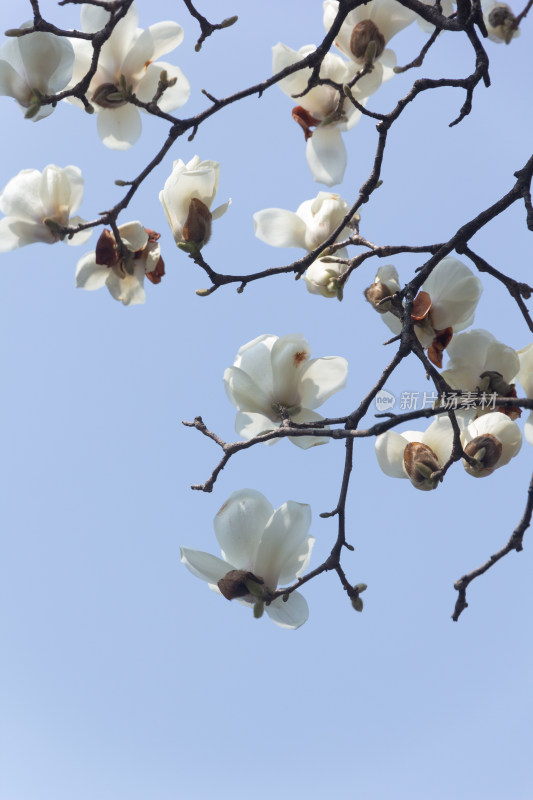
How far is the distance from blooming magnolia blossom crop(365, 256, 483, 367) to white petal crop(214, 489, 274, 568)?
0.42 m

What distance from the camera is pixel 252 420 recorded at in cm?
145

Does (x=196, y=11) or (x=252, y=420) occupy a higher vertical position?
(x=196, y=11)

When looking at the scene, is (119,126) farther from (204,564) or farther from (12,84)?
(204,564)

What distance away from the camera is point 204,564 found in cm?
131

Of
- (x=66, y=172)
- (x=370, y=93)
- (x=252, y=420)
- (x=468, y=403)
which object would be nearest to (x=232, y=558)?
(x=252, y=420)

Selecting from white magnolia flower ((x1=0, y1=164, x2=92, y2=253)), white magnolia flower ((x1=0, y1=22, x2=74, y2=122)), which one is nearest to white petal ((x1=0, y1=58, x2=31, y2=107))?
white magnolia flower ((x1=0, y1=22, x2=74, y2=122))

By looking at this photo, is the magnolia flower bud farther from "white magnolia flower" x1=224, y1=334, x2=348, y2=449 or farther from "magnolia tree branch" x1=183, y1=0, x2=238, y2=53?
"white magnolia flower" x1=224, y1=334, x2=348, y2=449

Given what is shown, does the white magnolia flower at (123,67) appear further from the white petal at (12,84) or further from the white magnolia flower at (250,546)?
the white magnolia flower at (250,546)

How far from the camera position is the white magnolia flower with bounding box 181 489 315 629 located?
1313 mm

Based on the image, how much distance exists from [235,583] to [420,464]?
372 millimetres

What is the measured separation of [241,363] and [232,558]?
0.33 meters

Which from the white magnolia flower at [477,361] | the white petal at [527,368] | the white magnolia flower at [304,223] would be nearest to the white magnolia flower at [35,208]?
the white magnolia flower at [304,223]

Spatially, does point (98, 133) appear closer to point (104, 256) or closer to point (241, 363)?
Answer: point (104, 256)

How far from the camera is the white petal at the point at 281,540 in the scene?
4.32ft
